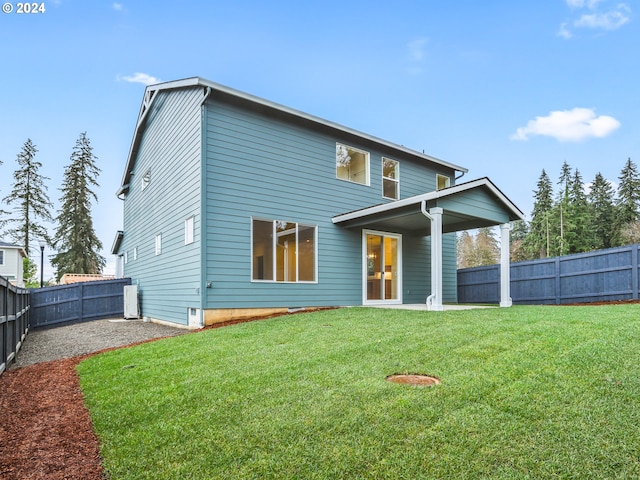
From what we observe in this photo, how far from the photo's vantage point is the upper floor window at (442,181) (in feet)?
45.8

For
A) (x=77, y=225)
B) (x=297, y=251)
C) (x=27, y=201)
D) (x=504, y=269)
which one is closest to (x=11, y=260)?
(x=27, y=201)

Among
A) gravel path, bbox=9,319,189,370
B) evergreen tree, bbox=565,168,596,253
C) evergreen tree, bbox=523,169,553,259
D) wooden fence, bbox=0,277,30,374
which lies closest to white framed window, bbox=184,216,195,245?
gravel path, bbox=9,319,189,370

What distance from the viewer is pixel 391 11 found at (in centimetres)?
1194

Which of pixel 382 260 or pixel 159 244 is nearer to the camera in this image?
pixel 382 260

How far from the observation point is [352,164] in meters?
11.8

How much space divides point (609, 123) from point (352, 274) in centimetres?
2819

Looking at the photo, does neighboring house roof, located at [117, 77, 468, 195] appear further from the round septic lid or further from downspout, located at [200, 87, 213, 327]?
the round septic lid

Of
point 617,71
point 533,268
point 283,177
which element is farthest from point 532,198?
point 283,177

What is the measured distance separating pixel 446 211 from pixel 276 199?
13.7 feet

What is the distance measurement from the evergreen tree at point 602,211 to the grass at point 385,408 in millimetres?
35231

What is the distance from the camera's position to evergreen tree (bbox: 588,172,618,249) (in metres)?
34.0

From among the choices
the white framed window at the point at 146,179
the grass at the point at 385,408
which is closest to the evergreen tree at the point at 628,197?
the grass at the point at 385,408

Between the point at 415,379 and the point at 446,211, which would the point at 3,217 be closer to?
the point at 446,211

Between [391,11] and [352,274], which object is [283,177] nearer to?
[352,274]
